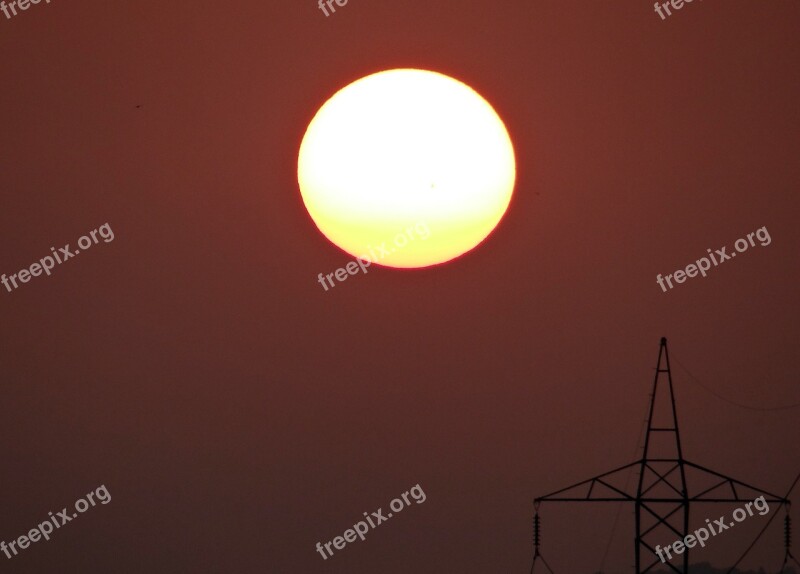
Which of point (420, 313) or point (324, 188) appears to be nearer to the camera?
point (324, 188)

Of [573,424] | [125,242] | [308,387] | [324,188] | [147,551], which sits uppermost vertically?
[125,242]

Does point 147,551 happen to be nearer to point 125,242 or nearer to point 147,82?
point 125,242

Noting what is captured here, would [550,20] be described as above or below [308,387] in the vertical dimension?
above

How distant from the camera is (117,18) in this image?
19.3ft

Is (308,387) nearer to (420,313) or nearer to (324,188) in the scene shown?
(420,313)

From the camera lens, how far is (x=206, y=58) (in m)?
5.85

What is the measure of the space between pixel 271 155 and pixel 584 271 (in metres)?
1.95

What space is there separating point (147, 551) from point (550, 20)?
3911 mm

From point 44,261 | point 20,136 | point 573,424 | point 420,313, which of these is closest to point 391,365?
point 420,313

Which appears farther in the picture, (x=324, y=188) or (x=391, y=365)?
(x=391, y=365)

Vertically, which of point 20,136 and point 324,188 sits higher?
point 20,136

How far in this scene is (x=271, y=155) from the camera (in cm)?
589

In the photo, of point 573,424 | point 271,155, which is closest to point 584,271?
point 573,424

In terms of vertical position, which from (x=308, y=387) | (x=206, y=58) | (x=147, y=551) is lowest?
(x=147, y=551)
